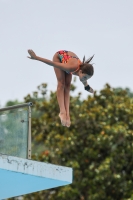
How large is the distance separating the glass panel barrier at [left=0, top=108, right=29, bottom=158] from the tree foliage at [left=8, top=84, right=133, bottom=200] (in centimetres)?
1025

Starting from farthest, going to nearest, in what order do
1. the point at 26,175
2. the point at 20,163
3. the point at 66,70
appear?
the point at 26,175
the point at 20,163
the point at 66,70

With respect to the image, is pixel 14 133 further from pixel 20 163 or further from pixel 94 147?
pixel 94 147

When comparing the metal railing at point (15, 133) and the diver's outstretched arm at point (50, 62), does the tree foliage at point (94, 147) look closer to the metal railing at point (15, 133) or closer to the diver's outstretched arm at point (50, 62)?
the metal railing at point (15, 133)

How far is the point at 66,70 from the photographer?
11.3 meters

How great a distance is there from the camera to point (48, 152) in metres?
23.9

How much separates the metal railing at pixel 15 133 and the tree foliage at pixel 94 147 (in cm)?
1023

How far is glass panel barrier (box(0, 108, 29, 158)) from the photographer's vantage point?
12516mm

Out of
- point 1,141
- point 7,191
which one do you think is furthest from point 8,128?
point 7,191

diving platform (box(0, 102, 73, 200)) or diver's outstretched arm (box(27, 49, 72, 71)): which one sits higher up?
diver's outstretched arm (box(27, 49, 72, 71))

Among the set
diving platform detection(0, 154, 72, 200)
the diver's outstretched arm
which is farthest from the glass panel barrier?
the diver's outstretched arm

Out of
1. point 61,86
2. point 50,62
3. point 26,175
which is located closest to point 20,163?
point 26,175

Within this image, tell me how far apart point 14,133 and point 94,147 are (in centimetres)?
1107

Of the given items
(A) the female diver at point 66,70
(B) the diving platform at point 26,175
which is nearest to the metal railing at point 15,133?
(B) the diving platform at point 26,175

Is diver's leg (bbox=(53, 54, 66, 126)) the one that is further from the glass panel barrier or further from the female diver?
the glass panel barrier
